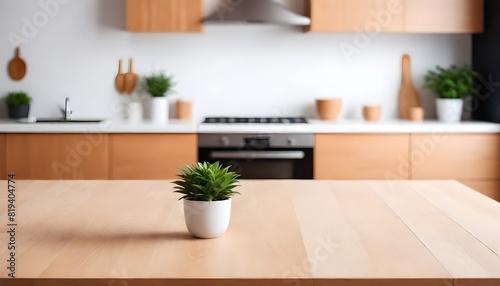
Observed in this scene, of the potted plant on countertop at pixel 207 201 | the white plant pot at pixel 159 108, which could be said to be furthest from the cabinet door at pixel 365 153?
the potted plant on countertop at pixel 207 201

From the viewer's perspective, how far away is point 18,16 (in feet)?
16.4

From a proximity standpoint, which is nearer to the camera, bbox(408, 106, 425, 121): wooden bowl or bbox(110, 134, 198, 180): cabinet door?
bbox(110, 134, 198, 180): cabinet door

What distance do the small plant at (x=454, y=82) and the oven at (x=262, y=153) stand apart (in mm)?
1118

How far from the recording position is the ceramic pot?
4.86 m

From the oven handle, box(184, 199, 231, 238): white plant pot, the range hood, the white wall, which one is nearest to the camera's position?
box(184, 199, 231, 238): white plant pot

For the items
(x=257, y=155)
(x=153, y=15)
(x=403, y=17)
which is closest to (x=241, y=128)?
(x=257, y=155)

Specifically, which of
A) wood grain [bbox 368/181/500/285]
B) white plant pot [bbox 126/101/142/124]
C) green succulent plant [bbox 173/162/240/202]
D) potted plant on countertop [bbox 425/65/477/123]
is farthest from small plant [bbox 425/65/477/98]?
green succulent plant [bbox 173/162/240/202]

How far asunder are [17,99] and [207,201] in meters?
3.44

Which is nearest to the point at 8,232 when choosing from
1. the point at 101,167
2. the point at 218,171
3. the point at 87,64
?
the point at 218,171

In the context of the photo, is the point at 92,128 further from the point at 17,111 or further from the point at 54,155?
the point at 17,111

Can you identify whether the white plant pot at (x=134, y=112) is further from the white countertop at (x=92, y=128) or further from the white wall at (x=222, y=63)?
the white countertop at (x=92, y=128)

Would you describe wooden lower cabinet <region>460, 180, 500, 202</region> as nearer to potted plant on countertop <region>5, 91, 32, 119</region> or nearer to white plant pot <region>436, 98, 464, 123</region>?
white plant pot <region>436, 98, 464, 123</region>

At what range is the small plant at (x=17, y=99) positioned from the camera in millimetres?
4868

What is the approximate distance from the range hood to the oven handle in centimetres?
91
